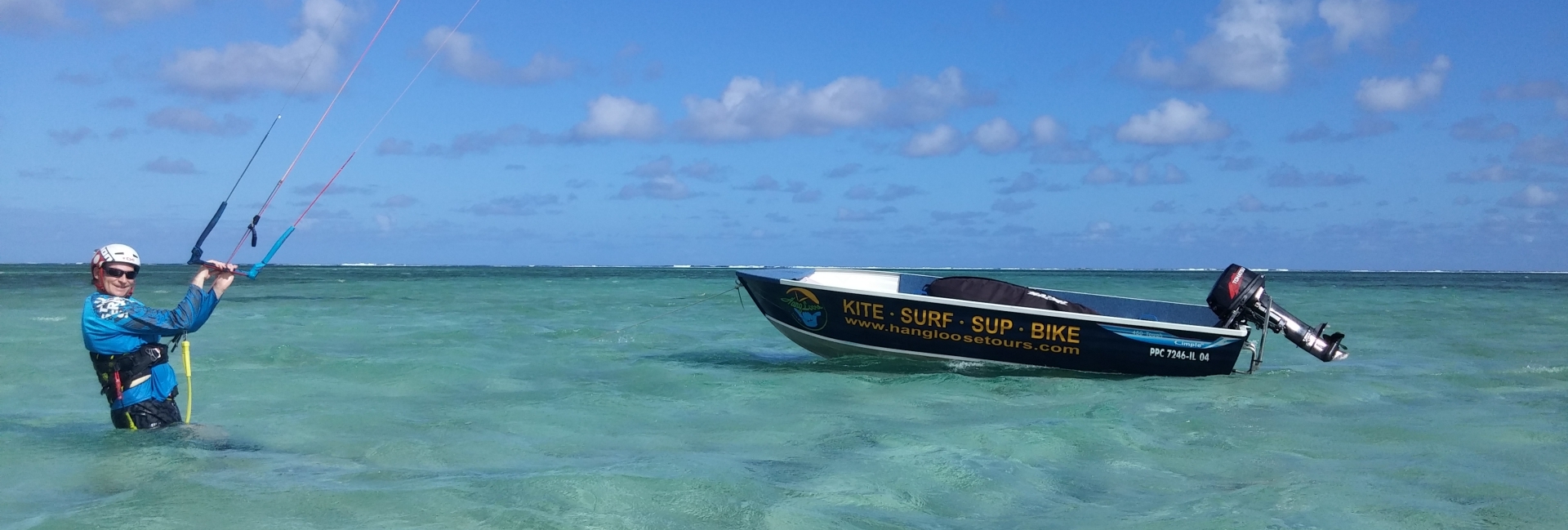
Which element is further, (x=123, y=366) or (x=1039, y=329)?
(x=1039, y=329)

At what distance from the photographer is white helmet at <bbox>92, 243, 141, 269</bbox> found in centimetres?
588

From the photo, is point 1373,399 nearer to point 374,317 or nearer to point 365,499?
point 365,499

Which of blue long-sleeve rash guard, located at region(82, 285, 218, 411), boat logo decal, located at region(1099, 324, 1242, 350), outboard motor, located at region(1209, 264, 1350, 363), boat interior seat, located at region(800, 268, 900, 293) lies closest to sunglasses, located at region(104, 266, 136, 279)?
blue long-sleeve rash guard, located at region(82, 285, 218, 411)

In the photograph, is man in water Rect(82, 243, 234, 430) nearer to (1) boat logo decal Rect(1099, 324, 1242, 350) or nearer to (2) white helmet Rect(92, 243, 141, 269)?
(2) white helmet Rect(92, 243, 141, 269)

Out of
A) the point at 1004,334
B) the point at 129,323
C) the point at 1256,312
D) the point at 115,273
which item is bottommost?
the point at 1004,334

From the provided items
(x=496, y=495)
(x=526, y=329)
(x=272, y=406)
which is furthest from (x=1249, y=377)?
(x=526, y=329)

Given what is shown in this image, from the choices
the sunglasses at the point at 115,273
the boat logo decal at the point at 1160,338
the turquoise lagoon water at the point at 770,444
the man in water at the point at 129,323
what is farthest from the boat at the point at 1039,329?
the sunglasses at the point at 115,273

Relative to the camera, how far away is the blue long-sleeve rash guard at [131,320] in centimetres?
584

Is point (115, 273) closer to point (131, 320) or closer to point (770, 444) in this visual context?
point (131, 320)

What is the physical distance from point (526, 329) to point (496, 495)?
526 inches

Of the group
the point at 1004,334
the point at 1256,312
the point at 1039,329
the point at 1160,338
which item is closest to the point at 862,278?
the point at 1004,334

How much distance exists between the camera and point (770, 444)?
25.1 ft

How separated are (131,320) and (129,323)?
3 centimetres

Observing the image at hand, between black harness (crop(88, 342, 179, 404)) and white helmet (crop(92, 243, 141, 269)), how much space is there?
52 cm
